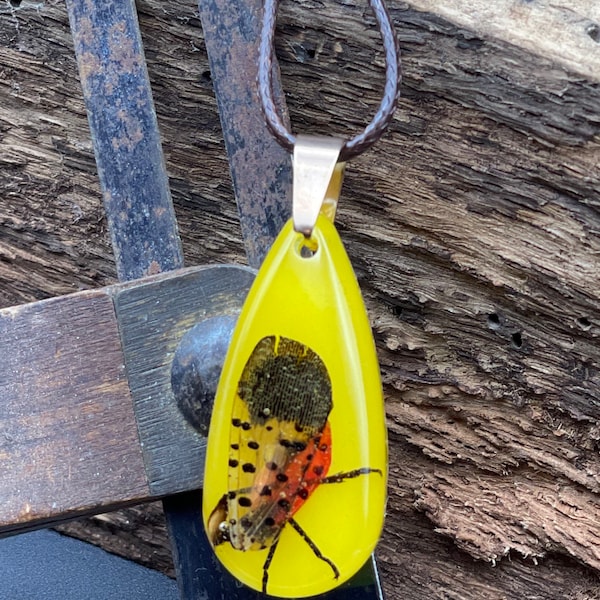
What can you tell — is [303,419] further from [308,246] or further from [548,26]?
[548,26]

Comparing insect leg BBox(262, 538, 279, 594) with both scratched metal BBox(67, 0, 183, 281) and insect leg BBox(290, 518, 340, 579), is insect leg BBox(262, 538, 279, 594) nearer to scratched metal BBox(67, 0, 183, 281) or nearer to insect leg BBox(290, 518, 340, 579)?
insect leg BBox(290, 518, 340, 579)

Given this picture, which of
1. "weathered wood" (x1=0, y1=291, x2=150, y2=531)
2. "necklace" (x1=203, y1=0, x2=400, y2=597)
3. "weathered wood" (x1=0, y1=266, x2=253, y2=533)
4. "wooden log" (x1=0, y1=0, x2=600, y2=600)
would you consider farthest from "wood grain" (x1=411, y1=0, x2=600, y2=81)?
"weathered wood" (x1=0, y1=291, x2=150, y2=531)

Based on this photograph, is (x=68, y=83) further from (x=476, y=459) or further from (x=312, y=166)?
(x=476, y=459)

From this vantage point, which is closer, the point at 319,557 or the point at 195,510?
the point at 319,557

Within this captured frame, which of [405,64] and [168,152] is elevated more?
[405,64]

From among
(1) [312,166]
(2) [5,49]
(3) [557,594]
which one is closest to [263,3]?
(1) [312,166]

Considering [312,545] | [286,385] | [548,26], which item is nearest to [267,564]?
[312,545]
